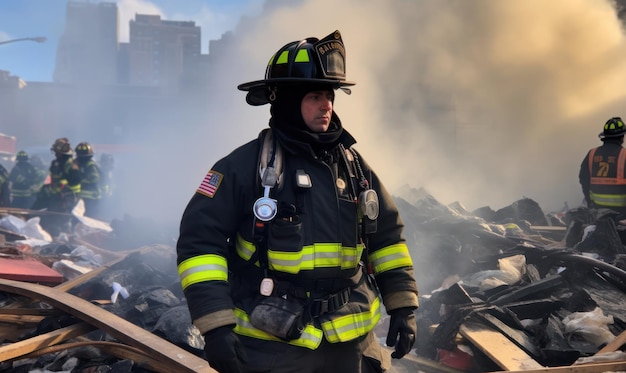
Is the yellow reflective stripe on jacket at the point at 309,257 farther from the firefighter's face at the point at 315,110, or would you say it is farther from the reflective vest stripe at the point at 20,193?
→ the reflective vest stripe at the point at 20,193

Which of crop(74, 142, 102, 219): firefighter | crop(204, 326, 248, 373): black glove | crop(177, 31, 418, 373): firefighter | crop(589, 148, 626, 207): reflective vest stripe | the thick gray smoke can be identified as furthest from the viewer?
the thick gray smoke

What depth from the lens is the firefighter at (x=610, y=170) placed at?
5957mm

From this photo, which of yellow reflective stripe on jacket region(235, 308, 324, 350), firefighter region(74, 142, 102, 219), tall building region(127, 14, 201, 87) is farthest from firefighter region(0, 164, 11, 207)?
tall building region(127, 14, 201, 87)

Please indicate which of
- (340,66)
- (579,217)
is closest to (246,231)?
(340,66)

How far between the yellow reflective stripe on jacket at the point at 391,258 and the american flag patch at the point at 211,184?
727 mm

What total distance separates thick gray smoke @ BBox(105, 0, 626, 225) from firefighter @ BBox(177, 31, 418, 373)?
35.8 feet

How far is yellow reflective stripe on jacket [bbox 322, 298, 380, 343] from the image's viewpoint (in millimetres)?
1721

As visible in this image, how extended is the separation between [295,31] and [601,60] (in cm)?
898

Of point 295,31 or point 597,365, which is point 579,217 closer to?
point 597,365

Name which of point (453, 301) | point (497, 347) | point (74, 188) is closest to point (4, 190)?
point (74, 188)

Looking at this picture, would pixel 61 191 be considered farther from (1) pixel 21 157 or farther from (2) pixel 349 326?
(2) pixel 349 326

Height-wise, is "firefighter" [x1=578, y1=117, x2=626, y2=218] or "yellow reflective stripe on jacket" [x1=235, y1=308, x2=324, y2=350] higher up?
"firefighter" [x1=578, y1=117, x2=626, y2=218]

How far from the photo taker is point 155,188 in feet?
51.1

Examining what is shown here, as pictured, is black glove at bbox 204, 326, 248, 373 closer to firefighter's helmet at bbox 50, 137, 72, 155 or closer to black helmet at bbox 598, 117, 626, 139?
black helmet at bbox 598, 117, 626, 139
